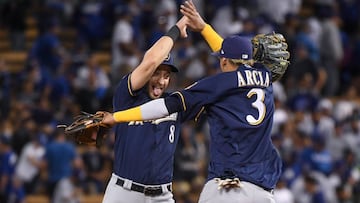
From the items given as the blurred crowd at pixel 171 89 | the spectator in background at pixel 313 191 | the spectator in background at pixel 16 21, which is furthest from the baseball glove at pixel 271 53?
the spectator in background at pixel 16 21

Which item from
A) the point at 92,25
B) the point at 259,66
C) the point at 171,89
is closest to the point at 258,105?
the point at 259,66

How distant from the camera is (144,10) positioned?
2016 centimetres

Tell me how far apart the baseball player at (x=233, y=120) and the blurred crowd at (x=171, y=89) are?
24.0 ft

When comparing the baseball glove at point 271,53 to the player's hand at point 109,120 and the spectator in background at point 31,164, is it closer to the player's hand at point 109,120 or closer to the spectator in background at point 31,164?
the player's hand at point 109,120

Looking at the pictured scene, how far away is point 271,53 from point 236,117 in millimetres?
754

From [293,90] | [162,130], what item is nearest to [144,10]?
[293,90]

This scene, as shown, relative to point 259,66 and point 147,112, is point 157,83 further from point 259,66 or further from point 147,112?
point 259,66

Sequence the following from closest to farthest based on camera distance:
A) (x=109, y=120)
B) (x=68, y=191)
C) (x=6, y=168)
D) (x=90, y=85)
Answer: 1. (x=109, y=120)
2. (x=68, y=191)
3. (x=6, y=168)
4. (x=90, y=85)

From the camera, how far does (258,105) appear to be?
28.7 feet

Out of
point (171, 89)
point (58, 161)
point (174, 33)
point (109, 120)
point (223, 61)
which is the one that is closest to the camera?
point (109, 120)

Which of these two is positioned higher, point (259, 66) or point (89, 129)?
point (259, 66)

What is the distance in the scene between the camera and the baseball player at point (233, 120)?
8.64 m

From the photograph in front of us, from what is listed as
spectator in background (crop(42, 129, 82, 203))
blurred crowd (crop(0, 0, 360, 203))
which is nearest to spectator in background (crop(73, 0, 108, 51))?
blurred crowd (crop(0, 0, 360, 203))

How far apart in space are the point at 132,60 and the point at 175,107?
1012 cm
